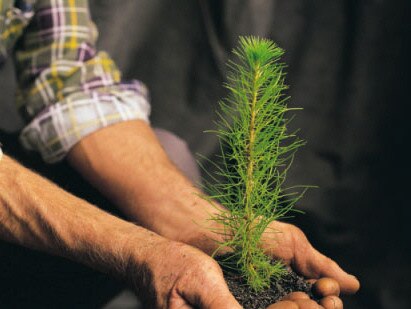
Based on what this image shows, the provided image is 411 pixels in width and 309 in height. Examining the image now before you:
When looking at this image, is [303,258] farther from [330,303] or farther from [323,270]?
[330,303]

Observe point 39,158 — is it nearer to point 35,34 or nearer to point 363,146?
point 35,34

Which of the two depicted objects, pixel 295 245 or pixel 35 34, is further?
pixel 35 34

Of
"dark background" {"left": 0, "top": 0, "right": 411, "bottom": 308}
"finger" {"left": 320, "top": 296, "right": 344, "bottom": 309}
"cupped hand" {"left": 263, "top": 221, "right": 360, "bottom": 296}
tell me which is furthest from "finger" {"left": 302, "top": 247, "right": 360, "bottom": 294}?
"dark background" {"left": 0, "top": 0, "right": 411, "bottom": 308}

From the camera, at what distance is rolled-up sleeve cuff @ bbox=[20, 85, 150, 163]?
1.28 metres

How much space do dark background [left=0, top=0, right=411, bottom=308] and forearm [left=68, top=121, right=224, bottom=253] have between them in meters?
0.44

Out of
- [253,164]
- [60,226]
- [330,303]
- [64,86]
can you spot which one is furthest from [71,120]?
[330,303]

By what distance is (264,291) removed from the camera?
915 millimetres

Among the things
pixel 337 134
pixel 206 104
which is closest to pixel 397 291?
pixel 337 134

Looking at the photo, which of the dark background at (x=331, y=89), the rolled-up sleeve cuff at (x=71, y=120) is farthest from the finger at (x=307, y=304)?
the dark background at (x=331, y=89)

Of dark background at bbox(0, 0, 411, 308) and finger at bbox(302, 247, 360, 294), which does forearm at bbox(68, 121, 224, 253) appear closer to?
finger at bbox(302, 247, 360, 294)

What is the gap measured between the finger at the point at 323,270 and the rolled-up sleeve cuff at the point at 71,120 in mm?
477

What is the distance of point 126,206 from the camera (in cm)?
127

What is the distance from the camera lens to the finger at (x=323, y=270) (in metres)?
1.02

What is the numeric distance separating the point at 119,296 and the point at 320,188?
21.4 inches
